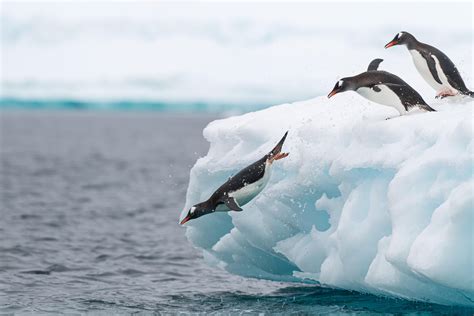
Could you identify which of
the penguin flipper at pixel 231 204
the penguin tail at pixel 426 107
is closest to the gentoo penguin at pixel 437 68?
the penguin tail at pixel 426 107

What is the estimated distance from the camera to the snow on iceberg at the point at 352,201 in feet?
22.8

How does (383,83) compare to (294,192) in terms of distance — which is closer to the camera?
(383,83)

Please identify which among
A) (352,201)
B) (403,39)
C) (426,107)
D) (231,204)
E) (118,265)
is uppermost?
(403,39)

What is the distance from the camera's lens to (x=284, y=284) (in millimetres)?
10969

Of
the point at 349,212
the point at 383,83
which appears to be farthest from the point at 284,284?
the point at 383,83

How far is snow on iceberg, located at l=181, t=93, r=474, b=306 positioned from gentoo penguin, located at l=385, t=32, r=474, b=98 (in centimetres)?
21

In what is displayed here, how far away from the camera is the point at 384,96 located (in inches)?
323

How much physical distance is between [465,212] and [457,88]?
2.28 m

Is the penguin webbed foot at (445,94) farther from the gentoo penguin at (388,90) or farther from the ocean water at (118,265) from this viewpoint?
the ocean water at (118,265)

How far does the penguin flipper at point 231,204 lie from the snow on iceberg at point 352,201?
1064mm

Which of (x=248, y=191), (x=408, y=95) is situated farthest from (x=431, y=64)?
(x=248, y=191)

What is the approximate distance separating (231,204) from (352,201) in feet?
4.09

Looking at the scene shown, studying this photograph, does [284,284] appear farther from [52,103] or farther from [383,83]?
[52,103]

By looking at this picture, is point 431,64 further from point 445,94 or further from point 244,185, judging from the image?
point 244,185
